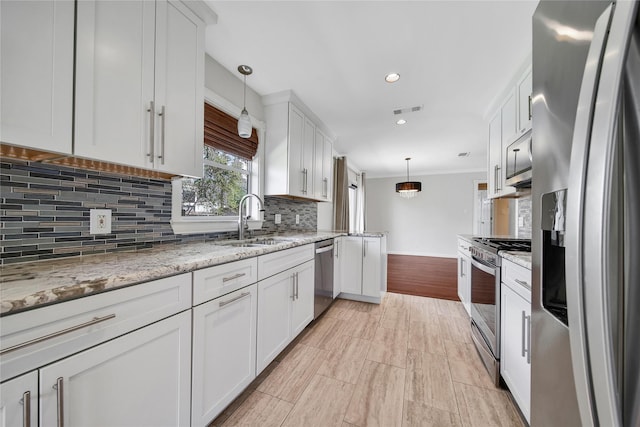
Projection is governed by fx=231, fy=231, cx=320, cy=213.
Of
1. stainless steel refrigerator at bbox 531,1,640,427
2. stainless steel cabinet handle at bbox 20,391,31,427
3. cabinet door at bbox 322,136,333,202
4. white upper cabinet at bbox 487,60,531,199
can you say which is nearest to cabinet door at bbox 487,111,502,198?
white upper cabinet at bbox 487,60,531,199

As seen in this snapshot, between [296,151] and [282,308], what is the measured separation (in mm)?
1664

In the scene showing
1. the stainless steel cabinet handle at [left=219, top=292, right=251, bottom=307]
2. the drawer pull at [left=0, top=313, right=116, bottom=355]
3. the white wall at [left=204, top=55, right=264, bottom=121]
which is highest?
the white wall at [left=204, top=55, right=264, bottom=121]

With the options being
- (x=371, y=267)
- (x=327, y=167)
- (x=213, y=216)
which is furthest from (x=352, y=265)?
(x=213, y=216)

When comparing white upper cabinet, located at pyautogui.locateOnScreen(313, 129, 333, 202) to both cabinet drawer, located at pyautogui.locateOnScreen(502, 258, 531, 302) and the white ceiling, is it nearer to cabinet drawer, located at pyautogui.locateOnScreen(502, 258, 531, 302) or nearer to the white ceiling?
the white ceiling

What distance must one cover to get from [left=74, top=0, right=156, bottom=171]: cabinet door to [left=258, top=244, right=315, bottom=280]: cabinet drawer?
84 centimetres

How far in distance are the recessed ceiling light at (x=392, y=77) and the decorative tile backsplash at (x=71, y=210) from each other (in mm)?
2043

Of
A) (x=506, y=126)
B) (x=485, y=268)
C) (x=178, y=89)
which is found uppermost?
(x=506, y=126)

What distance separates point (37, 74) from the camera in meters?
0.83

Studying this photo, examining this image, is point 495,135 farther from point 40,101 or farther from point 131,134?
point 40,101

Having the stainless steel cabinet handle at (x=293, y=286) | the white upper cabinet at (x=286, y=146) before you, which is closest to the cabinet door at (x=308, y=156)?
the white upper cabinet at (x=286, y=146)

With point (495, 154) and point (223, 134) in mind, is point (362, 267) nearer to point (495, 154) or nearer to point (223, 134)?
point (495, 154)

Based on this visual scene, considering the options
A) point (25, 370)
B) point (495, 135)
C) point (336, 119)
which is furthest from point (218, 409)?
point (495, 135)

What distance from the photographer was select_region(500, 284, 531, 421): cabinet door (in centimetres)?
120

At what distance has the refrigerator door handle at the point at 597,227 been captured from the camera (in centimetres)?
36
